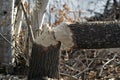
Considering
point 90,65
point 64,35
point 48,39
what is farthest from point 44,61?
point 90,65

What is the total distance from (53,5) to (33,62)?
2801 mm

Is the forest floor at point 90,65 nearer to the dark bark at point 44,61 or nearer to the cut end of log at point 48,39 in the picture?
the dark bark at point 44,61

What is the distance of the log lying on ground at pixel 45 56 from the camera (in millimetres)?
3328

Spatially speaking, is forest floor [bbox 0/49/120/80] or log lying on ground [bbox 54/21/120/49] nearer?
log lying on ground [bbox 54/21/120/49]

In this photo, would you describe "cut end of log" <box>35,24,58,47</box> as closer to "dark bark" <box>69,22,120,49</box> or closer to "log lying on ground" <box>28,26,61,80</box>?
"log lying on ground" <box>28,26,61,80</box>

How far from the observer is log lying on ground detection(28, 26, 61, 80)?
3328mm

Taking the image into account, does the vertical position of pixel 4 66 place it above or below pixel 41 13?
below

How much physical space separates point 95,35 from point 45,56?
430 millimetres

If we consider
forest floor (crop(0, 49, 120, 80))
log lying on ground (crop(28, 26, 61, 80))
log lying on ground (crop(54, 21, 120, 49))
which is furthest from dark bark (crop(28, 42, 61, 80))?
forest floor (crop(0, 49, 120, 80))

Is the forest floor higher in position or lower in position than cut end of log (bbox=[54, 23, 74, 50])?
lower

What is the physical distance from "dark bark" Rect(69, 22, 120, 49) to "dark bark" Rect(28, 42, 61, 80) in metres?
0.17

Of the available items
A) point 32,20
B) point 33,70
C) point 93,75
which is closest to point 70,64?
point 93,75

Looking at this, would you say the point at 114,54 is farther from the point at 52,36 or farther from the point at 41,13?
the point at 52,36

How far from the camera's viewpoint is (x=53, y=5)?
243 inches
